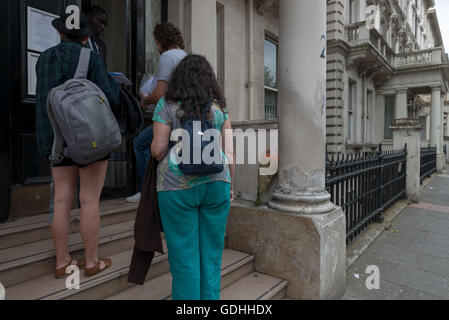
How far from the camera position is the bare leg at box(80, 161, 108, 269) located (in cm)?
194

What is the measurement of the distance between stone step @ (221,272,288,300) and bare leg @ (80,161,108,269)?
115 centimetres

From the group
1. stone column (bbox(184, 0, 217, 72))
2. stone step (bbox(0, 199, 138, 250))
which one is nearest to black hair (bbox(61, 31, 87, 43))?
stone step (bbox(0, 199, 138, 250))

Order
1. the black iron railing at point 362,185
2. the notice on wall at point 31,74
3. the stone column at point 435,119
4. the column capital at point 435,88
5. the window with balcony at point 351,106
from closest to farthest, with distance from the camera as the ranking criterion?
the notice on wall at point 31,74
the black iron railing at point 362,185
the window with balcony at point 351,106
the column capital at point 435,88
the stone column at point 435,119

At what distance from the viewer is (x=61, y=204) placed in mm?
1906

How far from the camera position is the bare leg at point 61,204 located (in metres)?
1.90

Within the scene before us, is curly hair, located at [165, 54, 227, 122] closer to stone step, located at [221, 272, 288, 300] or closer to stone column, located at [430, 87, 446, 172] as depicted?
stone step, located at [221, 272, 288, 300]

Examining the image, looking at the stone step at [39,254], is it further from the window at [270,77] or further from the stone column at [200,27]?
the window at [270,77]

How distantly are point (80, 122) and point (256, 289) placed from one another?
206 centimetres

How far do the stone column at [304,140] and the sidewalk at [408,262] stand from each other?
51 centimetres

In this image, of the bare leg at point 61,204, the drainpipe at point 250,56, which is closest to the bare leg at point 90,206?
the bare leg at point 61,204

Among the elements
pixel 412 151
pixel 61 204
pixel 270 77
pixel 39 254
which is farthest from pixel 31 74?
pixel 412 151

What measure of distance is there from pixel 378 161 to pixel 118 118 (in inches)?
196

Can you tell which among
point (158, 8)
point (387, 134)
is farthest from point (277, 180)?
point (387, 134)

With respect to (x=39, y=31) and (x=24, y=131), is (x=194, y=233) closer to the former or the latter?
(x=24, y=131)
